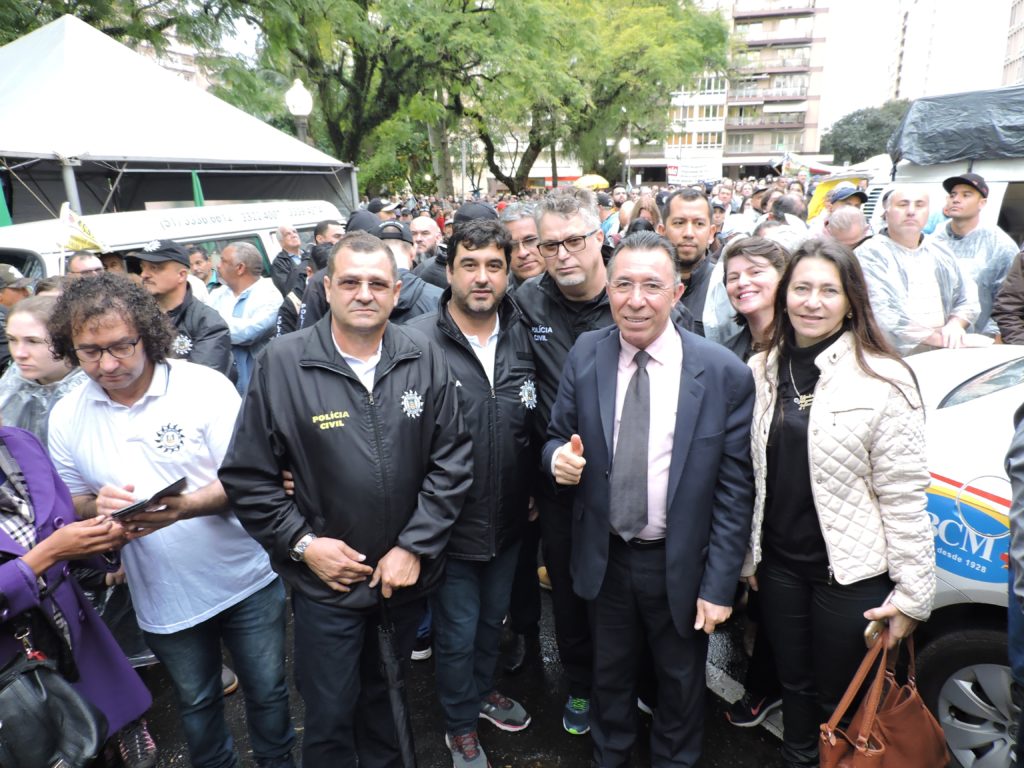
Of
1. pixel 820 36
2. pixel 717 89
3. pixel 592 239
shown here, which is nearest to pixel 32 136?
pixel 592 239

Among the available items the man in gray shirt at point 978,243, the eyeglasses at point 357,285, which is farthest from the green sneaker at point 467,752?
the man in gray shirt at point 978,243

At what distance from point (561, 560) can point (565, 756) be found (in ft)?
2.80

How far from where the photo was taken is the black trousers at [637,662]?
7.72 ft

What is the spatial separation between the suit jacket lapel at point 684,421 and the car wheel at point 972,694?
3.93 ft

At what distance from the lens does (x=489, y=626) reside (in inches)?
112

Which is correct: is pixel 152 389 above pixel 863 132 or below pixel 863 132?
below

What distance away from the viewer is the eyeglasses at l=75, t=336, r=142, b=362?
6.88ft

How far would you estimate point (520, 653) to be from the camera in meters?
3.39

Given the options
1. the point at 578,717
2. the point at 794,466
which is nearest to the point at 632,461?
the point at 794,466

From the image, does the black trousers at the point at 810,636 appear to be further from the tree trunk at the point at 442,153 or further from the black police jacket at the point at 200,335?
the tree trunk at the point at 442,153

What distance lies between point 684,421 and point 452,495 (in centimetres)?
87

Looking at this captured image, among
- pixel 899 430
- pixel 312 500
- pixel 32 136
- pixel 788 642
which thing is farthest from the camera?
pixel 32 136

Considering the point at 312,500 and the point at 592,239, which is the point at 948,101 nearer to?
the point at 592,239

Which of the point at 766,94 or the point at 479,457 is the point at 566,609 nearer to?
the point at 479,457
